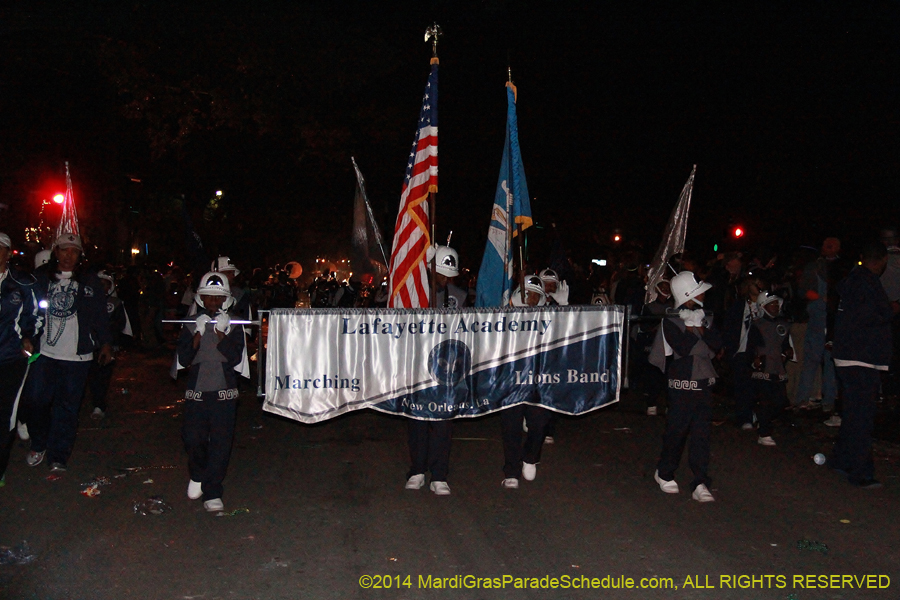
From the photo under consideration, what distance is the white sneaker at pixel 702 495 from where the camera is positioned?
22.4 ft

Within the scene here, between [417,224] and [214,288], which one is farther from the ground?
[417,224]

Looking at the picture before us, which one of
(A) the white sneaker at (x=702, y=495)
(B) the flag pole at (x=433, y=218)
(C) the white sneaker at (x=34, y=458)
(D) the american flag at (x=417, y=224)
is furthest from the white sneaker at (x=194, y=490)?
(A) the white sneaker at (x=702, y=495)

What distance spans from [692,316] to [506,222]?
6.45 ft

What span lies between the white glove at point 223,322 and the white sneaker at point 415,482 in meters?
2.06

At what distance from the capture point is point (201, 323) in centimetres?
638

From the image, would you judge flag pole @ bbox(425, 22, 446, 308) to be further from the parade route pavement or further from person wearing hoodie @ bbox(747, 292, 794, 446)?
person wearing hoodie @ bbox(747, 292, 794, 446)

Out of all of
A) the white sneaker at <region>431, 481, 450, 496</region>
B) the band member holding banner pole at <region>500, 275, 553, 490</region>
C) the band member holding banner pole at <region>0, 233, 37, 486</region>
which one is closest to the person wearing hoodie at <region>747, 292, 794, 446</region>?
the band member holding banner pole at <region>500, 275, 553, 490</region>

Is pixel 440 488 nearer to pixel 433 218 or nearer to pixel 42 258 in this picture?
pixel 433 218

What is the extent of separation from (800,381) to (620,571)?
7070 mm

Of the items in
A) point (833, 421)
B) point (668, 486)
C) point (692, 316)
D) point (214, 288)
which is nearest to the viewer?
point (214, 288)

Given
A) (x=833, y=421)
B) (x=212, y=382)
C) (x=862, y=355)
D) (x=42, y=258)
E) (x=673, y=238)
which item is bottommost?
(x=833, y=421)

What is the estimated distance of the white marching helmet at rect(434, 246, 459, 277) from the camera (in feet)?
26.0

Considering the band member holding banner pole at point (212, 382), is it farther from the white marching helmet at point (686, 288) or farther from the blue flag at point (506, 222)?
the white marching helmet at point (686, 288)

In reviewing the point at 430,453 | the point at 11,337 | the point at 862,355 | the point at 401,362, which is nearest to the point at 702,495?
the point at 862,355
